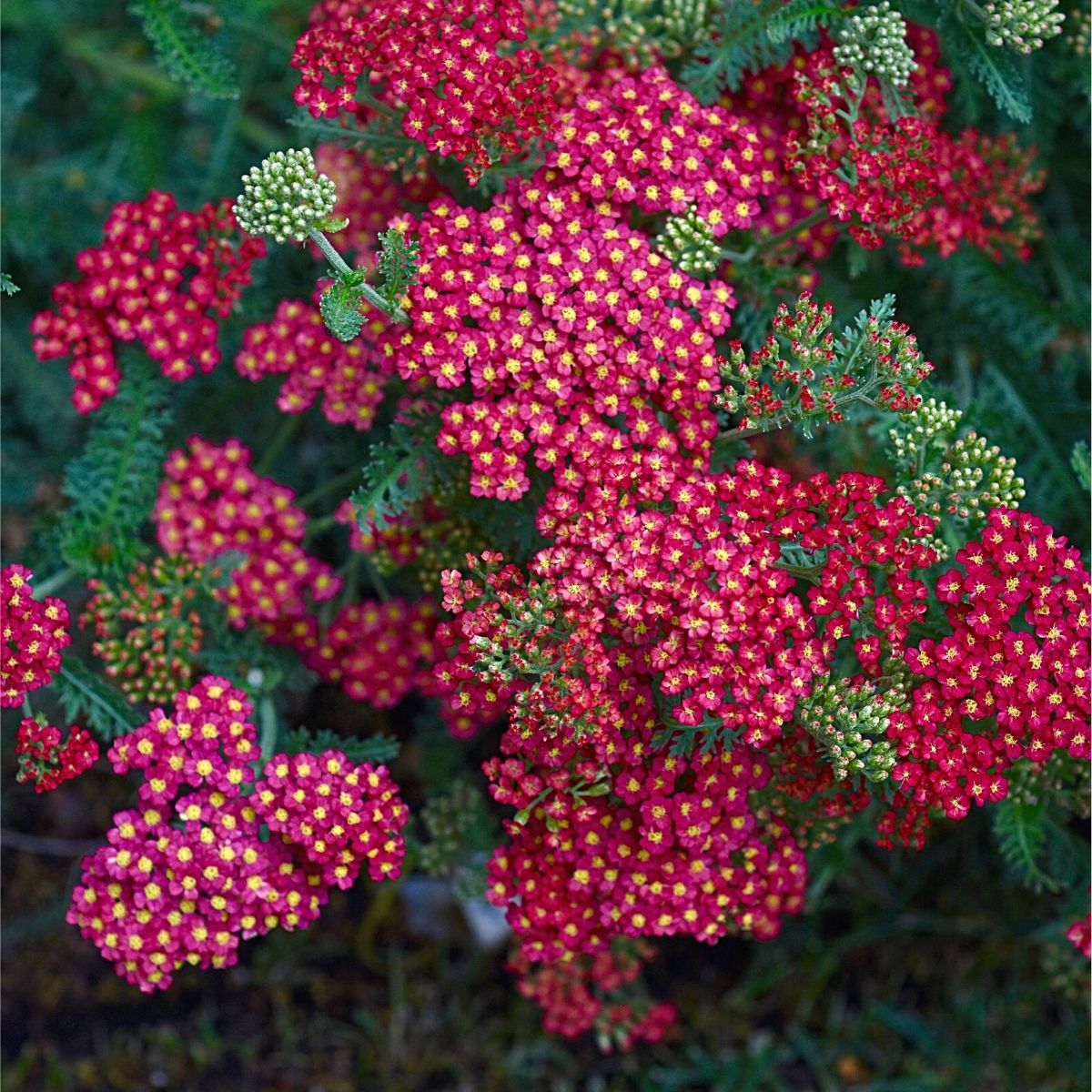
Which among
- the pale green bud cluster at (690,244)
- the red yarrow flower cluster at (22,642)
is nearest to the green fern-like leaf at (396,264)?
the pale green bud cluster at (690,244)

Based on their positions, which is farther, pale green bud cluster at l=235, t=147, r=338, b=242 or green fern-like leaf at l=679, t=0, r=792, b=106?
green fern-like leaf at l=679, t=0, r=792, b=106

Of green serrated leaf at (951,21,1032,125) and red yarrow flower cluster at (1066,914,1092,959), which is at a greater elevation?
green serrated leaf at (951,21,1032,125)

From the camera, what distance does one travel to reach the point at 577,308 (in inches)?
96.1

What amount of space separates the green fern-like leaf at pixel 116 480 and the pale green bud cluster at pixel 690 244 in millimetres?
1254

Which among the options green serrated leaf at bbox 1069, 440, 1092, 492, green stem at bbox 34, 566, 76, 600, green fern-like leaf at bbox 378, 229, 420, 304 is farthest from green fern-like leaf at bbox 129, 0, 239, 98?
green serrated leaf at bbox 1069, 440, 1092, 492

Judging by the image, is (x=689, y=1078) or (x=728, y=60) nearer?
(x=728, y=60)

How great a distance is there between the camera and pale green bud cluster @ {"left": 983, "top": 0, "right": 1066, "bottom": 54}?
8.25ft

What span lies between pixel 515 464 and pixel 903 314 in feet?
5.06

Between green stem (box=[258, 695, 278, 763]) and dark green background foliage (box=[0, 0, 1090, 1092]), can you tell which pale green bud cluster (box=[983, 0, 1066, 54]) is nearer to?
dark green background foliage (box=[0, 0, 1090, 1092])

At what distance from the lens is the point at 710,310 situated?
8.32 feet

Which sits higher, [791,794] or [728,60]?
[728,60]

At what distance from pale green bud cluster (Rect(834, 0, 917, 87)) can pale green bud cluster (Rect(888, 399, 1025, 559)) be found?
26.3 inches

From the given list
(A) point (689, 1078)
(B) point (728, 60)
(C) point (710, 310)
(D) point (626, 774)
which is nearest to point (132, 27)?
(B) point (728, 60)

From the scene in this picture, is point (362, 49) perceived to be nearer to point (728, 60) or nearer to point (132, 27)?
point (728, 60)
